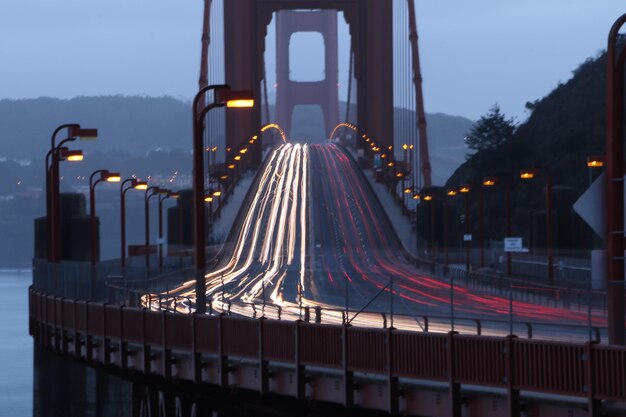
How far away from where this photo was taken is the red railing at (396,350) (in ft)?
67.2

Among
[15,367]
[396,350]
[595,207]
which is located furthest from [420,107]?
[595,207]

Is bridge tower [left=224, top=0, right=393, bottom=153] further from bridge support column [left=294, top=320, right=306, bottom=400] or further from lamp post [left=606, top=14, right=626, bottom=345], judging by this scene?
lamp post [left=606, top=14, right=626, bottom=345]

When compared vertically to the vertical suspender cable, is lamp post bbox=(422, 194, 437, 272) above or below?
below

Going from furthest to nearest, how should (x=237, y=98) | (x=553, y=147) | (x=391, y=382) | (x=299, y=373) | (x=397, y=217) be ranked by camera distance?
(x=553, y=147)
(x=397, y=217)
(x=237, y=98)
(x=299, y=373)
(x=391, y=382)

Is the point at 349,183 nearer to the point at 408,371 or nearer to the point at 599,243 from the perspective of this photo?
the point at 599,243

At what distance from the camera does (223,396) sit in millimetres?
33281

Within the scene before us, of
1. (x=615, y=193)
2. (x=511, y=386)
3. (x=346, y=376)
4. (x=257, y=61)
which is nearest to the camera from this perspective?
(x=615, y=193)

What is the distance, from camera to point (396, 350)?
2444 centimetres

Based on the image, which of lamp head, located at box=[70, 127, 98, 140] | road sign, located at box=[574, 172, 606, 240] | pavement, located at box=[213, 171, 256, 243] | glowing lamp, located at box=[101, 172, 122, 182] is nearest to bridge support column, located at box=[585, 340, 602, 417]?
road sign, located at box=[574, 172, 606, 240]

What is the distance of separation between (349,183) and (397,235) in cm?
4039

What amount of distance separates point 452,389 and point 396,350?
6.59 feet

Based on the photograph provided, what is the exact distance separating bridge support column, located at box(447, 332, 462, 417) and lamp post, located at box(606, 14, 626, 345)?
280cm

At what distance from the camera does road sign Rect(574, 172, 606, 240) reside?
819 inches

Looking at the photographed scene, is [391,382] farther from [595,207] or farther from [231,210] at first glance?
[231,210]
